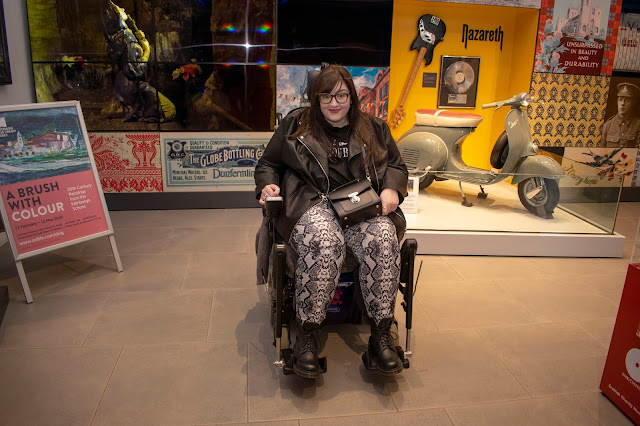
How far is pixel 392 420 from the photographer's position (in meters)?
2.10

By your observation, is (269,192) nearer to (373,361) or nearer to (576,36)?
(373,361)

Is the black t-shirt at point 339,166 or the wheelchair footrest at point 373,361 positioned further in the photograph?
the black t-shirt at point 339,166

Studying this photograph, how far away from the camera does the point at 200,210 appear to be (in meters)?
5.04

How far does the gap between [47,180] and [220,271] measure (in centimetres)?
120

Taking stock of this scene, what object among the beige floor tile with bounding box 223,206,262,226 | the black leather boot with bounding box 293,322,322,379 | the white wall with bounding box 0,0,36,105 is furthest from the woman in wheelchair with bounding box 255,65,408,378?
the white wall with bounding box 0,0,36,105

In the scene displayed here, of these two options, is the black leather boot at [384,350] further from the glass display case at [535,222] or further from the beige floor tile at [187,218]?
the beige floor tile at [187,218]

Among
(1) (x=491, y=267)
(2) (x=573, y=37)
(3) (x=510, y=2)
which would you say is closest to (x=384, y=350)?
(1) (x=491, y=267)

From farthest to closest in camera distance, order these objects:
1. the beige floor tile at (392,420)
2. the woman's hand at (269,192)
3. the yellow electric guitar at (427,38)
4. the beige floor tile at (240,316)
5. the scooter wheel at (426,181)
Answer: the yellow electric guitar at (427,38)
the scooter wheel at (426,181)
the beige floor tile at (240,316)
the woman's hand at (269,192)
the beige floor tile at (392,420)

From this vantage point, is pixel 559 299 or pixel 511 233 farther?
pixel 511 233

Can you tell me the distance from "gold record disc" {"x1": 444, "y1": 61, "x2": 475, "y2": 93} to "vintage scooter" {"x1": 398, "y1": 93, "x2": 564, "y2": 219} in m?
0.82

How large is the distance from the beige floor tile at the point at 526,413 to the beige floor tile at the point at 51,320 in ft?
6.06

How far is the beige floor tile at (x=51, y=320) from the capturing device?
8.62 feet

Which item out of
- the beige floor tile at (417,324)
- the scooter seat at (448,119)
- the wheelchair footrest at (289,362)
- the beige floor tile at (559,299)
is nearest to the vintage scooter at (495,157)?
the scooter seat at (448,119)

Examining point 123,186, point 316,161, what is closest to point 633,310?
point 316,161
